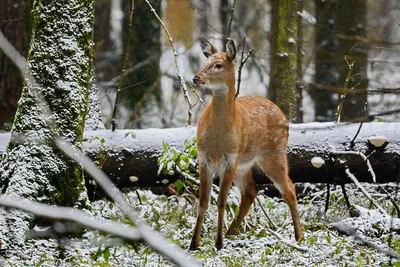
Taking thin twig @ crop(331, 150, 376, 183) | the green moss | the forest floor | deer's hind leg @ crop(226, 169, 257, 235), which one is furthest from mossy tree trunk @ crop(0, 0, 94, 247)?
thin twig @ crop(331, 150, 376, 183)

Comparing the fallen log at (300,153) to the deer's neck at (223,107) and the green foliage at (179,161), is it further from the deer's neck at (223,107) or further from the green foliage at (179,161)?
the deer's neck at (223,107)

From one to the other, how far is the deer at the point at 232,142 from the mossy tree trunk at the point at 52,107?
101cm

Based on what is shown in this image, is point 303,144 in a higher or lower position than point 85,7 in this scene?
lower

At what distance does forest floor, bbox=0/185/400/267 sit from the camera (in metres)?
4.93

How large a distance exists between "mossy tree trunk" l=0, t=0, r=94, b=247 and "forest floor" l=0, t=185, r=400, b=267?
0.40 metres

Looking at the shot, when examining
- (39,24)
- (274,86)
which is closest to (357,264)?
(39,24)

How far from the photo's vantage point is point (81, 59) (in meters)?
5.52

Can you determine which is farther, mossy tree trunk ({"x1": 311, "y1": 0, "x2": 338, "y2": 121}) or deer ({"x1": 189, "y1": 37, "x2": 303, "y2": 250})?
mossy tree trunk ({"x1": 311, "y1": 0, "x2": 338, "y2": 121})

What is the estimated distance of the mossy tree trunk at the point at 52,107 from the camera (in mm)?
5215

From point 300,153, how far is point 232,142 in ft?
4.17

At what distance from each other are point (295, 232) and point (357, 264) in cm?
132

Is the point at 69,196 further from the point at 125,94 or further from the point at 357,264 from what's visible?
the point at 125,94

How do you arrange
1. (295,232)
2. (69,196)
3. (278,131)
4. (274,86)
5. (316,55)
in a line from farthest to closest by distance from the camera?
1. (316,55)
2. (274,86)
3. (278,131)
4. (295,232)
5. (69,196)

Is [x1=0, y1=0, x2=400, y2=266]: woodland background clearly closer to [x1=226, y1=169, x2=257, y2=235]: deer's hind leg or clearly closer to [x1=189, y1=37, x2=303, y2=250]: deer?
[x1=226, y1=169, x2=257, y2=235]: deer's hind leg
